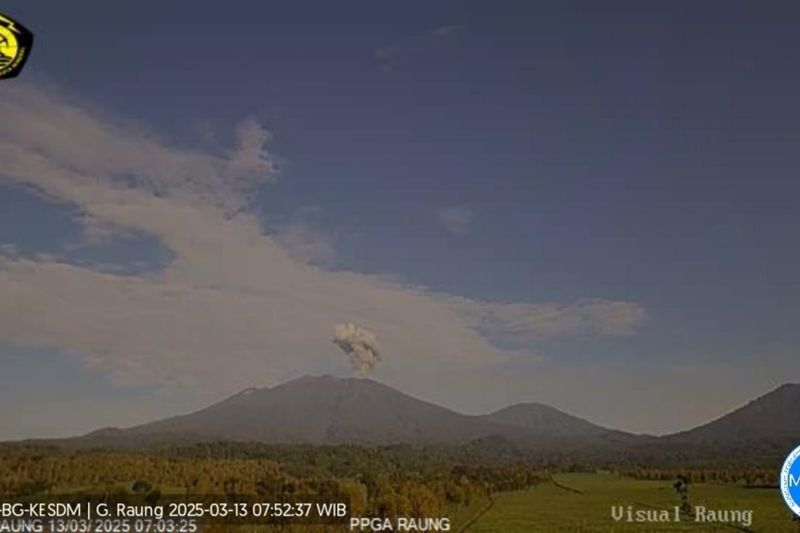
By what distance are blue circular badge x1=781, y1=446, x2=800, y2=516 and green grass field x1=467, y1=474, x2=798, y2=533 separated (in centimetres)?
2359

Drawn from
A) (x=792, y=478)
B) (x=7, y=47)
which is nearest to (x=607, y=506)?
(x=792, y=478)

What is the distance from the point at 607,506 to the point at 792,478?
4323cm

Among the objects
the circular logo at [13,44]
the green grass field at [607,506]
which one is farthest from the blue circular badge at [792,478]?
the green grass field at [607,506]

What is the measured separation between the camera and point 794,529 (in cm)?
4488

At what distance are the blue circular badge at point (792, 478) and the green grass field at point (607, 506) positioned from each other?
23.6 metres

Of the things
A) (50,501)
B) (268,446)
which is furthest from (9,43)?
(268,446)

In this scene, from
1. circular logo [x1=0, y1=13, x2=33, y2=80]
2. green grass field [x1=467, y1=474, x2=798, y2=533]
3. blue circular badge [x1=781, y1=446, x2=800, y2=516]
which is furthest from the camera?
green grass field [x1=467, y1=474, x2=798, y2=533]

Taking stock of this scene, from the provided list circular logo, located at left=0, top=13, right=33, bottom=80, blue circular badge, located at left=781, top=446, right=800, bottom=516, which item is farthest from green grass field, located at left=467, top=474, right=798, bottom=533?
circular logo, located at left=0, top=13, right=33, bottom=80

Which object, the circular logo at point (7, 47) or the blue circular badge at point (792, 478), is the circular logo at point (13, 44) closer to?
the circular logo at point (7, 47)

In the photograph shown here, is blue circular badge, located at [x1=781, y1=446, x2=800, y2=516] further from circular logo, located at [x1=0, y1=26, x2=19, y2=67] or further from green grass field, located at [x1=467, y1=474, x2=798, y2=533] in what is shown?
green grass field, located at [x1=467, y1=474, x2=798, y2=533]

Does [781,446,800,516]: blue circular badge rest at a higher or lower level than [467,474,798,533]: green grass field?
higher

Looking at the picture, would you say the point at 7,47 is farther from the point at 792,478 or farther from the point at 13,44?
the point at 792,478

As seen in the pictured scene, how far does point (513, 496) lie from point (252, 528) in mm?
54254

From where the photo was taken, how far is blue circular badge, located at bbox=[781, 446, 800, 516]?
23.6 meters
